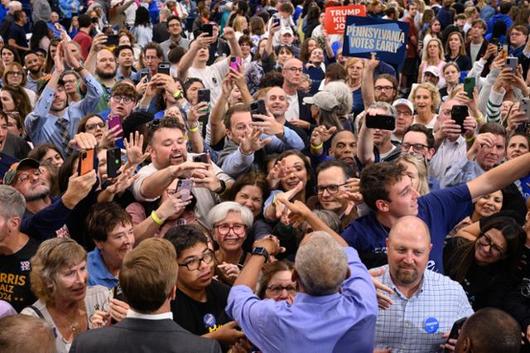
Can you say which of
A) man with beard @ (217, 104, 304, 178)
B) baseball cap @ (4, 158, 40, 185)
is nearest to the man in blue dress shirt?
baseball cap @ (4, 158, 40, 185)

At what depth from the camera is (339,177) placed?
5113 mm

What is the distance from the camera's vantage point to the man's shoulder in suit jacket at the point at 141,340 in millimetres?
2947

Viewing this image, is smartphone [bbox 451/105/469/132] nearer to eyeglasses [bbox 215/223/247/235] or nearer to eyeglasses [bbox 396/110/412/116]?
eyeglasses [bbox 396/110/412/116]

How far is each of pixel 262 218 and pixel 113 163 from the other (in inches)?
39.7

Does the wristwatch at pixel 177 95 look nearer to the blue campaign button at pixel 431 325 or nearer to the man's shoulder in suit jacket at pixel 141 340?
the blue campaign button at pixel 431 325

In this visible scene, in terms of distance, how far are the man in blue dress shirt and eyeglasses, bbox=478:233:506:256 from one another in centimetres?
128

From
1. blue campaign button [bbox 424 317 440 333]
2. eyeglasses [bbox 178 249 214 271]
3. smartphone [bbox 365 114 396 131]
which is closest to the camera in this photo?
blue campaign button [bbox 424 317 440 333]

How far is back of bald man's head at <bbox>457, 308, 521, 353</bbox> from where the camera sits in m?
3.01

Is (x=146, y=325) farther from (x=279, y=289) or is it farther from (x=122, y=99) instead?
(x=122, y=99)

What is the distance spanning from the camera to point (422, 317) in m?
3.52

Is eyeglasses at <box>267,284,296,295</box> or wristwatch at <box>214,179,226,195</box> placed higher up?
eyeglasses at <box>267,284,296,295</box>

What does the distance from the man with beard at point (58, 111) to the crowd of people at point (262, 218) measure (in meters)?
0.02

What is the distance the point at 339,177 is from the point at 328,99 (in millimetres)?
2110

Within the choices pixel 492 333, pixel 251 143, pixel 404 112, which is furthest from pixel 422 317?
pixel 404 112
